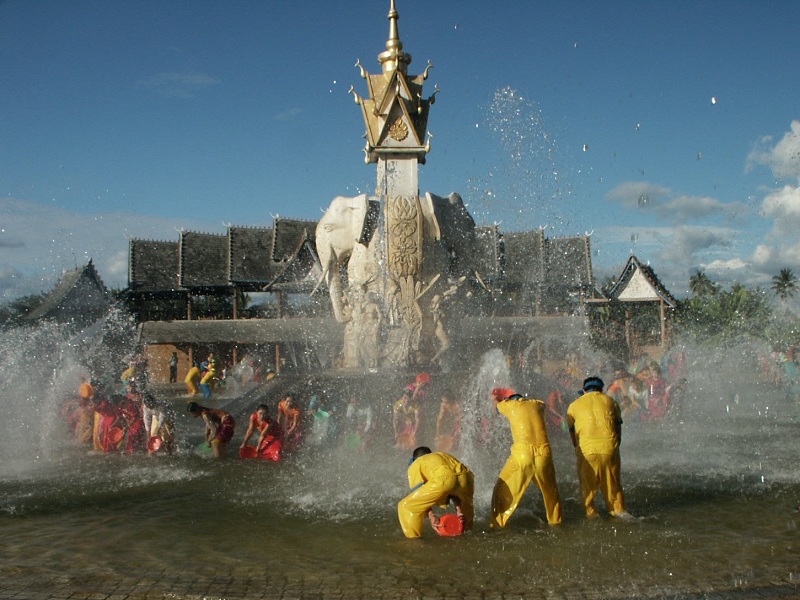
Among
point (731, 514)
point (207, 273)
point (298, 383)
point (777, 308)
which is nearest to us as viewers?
point (731, 514)

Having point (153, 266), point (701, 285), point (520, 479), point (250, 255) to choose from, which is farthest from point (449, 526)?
point (701, 285)

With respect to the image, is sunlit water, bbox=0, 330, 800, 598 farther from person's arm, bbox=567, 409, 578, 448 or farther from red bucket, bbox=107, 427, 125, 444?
person's arm, bbox=567, 409, 578, 448

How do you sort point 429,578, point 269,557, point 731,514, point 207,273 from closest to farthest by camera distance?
1. point 429,578
2. point 269,557
3. point 731,514
4. point 207,273

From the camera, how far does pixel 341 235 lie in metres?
14.7

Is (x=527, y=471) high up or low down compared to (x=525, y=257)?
down

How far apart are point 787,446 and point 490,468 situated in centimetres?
531

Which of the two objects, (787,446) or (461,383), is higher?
(461,383)

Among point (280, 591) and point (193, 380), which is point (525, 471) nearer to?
point (280, 591)

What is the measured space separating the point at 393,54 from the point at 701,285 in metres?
40.8

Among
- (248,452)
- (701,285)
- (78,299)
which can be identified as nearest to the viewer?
(248,452)

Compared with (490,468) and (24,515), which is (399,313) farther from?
(24,515)

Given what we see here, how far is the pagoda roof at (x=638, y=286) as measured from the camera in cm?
3350

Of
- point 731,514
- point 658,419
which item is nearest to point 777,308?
point 658,419

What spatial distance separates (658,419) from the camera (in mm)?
15203
